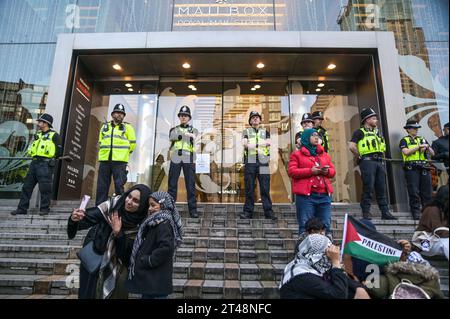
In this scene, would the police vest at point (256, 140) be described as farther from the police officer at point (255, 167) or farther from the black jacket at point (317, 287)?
the black jacket at point (317, 287)

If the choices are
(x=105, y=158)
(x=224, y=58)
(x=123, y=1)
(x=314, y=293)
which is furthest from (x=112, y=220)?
(x=123, y=1)

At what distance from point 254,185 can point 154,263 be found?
11.5 feet

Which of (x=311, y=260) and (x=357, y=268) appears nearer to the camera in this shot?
(x=311, y=260)

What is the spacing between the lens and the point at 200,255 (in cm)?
425

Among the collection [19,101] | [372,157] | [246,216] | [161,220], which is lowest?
[161,220]

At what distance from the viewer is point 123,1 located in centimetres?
820

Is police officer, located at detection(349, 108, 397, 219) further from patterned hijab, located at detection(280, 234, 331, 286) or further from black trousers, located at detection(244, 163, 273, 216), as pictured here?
patterned hijab, located at detection(280, 234, 331, 286)

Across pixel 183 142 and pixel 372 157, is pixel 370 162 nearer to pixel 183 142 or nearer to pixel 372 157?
pixel 372 157

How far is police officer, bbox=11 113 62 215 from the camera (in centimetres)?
574

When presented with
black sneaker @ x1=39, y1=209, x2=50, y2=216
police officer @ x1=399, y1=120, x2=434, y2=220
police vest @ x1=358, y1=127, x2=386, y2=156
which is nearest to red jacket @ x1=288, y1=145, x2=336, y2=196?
police vest @ x1=358, y1=127, x2=386, y2=156

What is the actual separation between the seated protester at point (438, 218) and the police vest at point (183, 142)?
4.56m

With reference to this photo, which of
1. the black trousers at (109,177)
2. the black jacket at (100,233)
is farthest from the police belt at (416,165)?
A: the black trousers at (109,177)

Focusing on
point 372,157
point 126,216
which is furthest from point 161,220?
point 372,157

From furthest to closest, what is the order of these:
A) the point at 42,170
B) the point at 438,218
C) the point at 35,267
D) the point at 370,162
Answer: the point at 42,170
the point at 370,162
the point at 35,267
the point at 438,218
